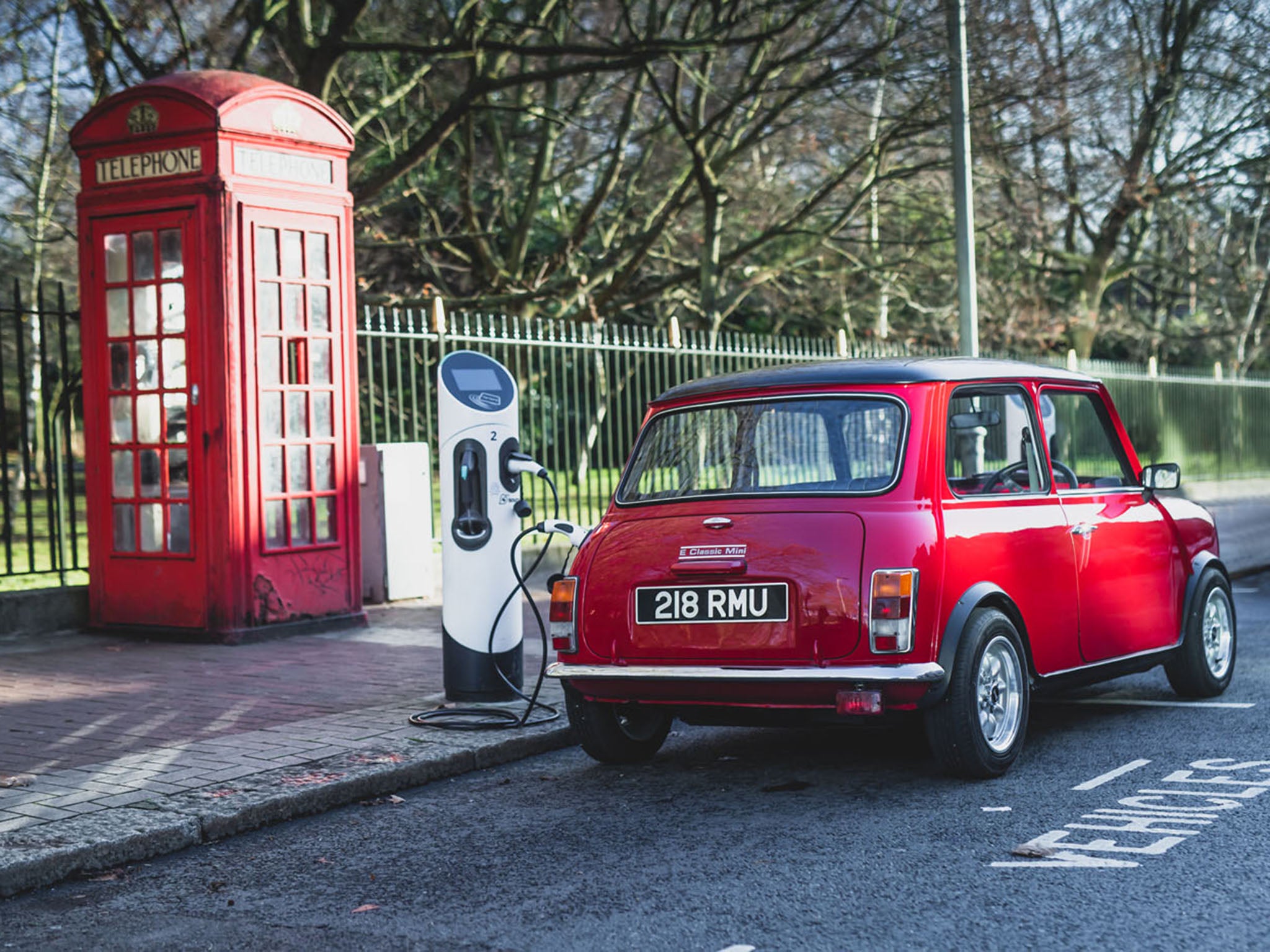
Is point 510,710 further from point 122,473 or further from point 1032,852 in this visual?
point 122,473

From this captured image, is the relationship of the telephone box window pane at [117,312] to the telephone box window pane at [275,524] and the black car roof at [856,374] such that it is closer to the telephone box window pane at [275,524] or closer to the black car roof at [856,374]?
the telephone box window pane at [275,524]

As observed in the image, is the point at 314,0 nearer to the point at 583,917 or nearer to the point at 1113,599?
the point at 1113,599

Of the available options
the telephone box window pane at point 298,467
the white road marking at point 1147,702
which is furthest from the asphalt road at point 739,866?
the telephone box window pane at point 298,467

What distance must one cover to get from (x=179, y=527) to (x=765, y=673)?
5491mm

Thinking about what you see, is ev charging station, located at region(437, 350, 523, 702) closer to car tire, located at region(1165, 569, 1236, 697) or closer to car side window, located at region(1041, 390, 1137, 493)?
car side window, located at region(1041, 390, 1137, 493)

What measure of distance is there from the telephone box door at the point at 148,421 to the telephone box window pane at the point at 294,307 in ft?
1.98

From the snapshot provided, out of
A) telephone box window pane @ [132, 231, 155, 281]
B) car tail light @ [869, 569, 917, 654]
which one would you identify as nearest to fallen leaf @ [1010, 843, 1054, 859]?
car tail light @ [869, 569, 917, 654]

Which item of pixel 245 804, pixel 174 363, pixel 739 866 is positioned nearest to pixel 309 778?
pixel 245 804

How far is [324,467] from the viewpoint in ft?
33.9

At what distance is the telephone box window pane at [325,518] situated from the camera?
10.3m

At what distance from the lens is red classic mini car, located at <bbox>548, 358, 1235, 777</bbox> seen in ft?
18.5

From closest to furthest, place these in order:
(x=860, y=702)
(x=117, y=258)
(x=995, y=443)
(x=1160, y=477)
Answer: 1. (x=860, y=702)
2. (x=995, y=443)
3. (x=1160, y=477)
4. (x=117, y=258)

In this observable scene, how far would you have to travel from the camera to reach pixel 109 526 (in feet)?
33.6

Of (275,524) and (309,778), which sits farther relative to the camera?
(275,524)
